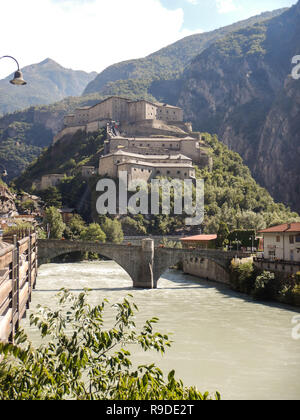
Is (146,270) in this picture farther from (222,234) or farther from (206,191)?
(206,191)

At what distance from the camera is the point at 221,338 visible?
2683 centimetres

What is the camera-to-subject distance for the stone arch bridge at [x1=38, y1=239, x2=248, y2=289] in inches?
1890

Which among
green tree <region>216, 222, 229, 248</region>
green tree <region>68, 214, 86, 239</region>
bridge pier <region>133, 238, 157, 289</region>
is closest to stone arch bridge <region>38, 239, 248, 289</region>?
bridge pier <region>133, 238, 157, 289</region>

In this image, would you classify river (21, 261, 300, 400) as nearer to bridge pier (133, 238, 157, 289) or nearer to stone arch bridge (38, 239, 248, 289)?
Answer: bridge pier (133, 238, 157, 289)

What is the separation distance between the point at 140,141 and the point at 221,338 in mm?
99130

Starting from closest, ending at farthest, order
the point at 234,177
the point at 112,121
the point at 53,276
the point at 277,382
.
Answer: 1. the point at 277,382
2. the point at 53,276
3. the point at 234,177
4. the point at 112,121

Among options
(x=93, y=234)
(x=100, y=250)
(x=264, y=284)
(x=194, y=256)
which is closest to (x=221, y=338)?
(x=264, y=284)

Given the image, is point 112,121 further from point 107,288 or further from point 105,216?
point 107,288

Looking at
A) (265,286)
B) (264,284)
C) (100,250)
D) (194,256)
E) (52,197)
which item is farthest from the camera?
(52,197)

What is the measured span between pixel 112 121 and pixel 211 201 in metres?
48.7

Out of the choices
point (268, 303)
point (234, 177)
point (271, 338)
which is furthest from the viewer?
point (234, 177)

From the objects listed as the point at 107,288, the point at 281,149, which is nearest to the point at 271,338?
the point at 107,288

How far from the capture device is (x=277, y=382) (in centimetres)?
1931

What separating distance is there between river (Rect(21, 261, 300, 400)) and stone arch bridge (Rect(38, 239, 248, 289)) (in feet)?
6.90
